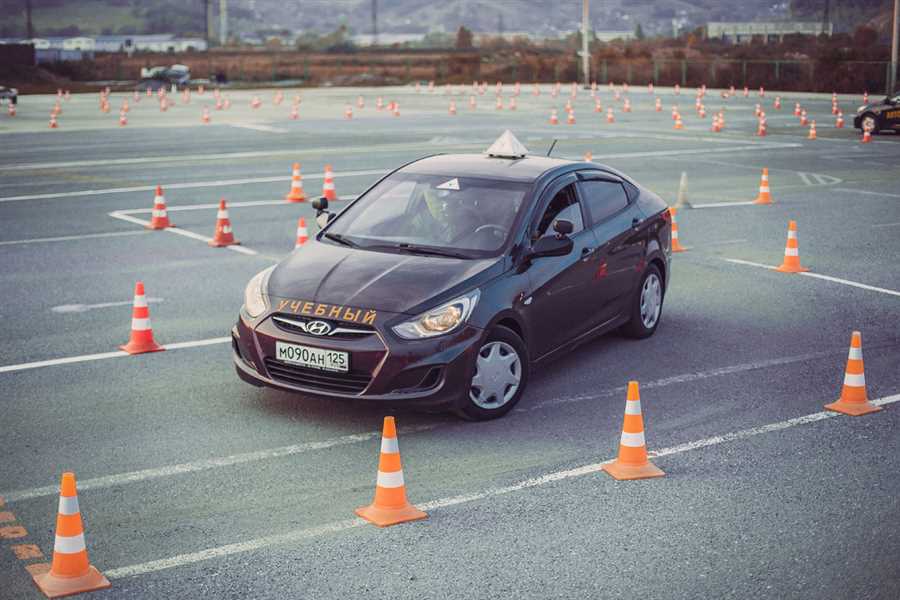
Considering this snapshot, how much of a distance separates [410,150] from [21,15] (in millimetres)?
175978

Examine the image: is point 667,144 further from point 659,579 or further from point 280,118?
point 659,579

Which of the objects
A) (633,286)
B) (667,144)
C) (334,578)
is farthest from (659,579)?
(667,144)

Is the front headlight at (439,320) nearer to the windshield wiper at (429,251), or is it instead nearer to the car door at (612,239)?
the windshield wiper at (429,251)

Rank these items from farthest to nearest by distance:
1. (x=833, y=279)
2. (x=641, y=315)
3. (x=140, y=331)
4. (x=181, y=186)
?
1. (x=181, y=186)
2. (x=833, y=279)
3. (x=641, y=315)
4. (x=140, y=331)

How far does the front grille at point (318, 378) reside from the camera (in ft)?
25.8

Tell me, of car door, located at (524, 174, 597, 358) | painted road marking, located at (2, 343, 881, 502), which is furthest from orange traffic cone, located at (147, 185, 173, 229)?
painted road marking, located at (2, 343, 881, 502)

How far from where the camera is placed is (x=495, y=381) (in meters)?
8.23

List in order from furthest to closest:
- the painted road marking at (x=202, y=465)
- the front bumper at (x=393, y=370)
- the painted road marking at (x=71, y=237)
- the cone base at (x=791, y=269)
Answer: the painted road marking at (x=71, y=237) → the cone base at (x=791, y=269) → the front bumper at (x=393, y=370) → the painted road marking at (x=202, y=465)

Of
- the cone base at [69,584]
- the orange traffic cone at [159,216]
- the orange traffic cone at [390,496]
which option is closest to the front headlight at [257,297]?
the orange traffic cone at [390,496]

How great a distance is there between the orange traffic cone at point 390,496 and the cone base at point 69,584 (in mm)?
1444

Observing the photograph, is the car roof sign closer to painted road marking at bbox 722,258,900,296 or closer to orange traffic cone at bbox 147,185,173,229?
painted road marking at bbox 722,258,900,296

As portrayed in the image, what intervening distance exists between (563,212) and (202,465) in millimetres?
3650

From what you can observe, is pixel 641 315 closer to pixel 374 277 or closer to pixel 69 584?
→ pixel 374 277

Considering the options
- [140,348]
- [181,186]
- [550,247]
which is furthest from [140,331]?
[181,186]
